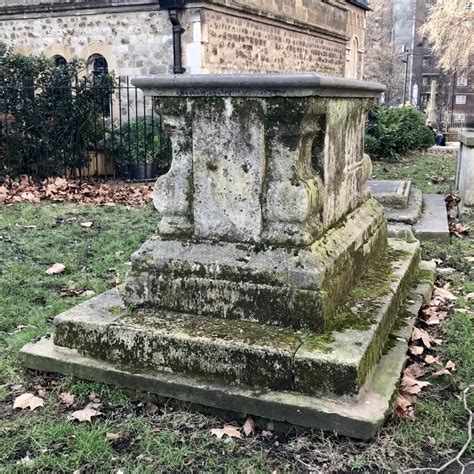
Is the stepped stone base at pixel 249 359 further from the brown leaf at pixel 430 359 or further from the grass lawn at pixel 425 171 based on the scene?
the grass lawn at pixel 425 171

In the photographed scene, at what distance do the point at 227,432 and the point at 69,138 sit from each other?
28.8ft

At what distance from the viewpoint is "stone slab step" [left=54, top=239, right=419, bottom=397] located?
2678mm

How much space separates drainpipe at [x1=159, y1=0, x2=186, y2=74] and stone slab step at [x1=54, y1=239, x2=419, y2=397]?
371 inches

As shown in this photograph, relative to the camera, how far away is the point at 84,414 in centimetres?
283

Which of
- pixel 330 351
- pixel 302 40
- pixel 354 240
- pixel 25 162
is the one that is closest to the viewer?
pixel 330 351

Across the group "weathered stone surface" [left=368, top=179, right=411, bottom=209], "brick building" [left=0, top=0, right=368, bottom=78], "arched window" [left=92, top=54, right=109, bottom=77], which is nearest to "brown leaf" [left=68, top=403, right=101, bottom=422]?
"weathered stone surface" [left=368, top=179, right=411, bottom=209]

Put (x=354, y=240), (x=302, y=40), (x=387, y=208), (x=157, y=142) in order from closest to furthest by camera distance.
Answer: (x=354, y=240) < (x=387, y=208) < (x=157, y=142) < (x=302, y=40)

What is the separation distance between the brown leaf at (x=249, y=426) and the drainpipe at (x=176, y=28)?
10.2m

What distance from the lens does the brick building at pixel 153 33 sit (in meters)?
12.0

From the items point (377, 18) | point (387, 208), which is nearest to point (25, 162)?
point (387, 208)

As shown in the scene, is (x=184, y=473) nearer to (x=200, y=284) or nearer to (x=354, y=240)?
(x=200, y=284)

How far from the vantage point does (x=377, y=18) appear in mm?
44438

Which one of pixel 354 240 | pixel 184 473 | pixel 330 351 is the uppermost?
pixel 354 240

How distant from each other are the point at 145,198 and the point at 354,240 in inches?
229
